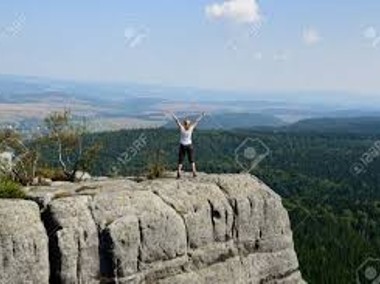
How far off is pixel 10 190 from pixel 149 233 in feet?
22.1

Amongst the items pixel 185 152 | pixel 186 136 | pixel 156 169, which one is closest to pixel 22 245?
pixel 156 169

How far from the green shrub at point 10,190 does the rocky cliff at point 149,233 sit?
0.59 meters

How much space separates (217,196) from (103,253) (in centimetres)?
807

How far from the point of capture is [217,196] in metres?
38.1

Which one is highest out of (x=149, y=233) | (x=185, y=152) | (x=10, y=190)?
(x=185, y=152)

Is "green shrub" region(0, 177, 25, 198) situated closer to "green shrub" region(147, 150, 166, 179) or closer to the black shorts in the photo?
"green shrub" region(147, 150, 166, 179)

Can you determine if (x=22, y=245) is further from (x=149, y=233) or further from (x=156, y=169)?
(x=156, y=169)

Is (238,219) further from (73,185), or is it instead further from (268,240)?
(73,185)

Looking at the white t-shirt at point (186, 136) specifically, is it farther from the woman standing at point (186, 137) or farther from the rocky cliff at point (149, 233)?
the rocky cliff at point (149, 233)

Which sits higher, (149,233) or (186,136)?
(186,136)

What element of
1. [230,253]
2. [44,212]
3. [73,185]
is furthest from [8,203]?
[230,253]

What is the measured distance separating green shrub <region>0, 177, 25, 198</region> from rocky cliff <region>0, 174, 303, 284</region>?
589 millimetres

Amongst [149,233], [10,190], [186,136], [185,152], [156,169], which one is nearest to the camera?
[10,190]

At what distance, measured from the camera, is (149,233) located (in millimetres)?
33969
